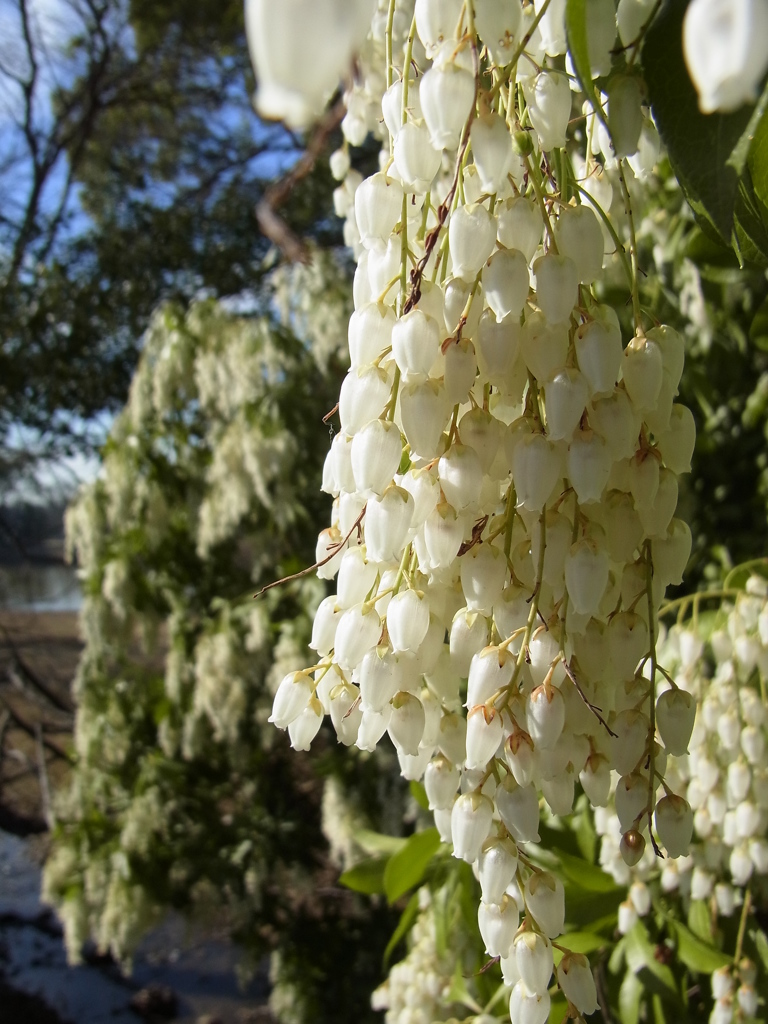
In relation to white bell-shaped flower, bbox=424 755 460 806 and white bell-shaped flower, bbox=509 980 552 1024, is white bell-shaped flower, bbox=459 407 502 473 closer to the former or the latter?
white bell-shaped flower, bbox=424 755 460 806

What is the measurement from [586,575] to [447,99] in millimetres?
284

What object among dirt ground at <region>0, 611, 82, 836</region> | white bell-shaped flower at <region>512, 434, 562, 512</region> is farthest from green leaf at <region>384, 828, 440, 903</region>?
dirt ground at <region>0, 611, 82, 836</region>

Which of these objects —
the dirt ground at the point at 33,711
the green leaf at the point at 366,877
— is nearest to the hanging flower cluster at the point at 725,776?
the green leaf at the point at 366,877

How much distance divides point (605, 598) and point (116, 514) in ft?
7.47

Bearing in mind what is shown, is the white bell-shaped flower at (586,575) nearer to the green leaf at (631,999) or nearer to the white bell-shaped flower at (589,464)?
the white bell-shaped flower at (589,464)

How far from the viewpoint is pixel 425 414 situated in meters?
0.48

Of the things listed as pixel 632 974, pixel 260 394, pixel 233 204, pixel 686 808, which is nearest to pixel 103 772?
pixel 260 394

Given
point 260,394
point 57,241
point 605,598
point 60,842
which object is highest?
point 57,241

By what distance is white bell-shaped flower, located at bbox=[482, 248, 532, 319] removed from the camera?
466mm

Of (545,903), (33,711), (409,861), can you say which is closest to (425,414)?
(545,903)

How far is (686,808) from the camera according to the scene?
1.86 feet

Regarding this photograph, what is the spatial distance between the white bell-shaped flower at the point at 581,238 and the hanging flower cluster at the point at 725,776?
0.66 metres

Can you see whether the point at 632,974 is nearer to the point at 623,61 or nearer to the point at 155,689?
the point at 623,61

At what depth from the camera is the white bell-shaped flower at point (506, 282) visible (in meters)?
0.47
